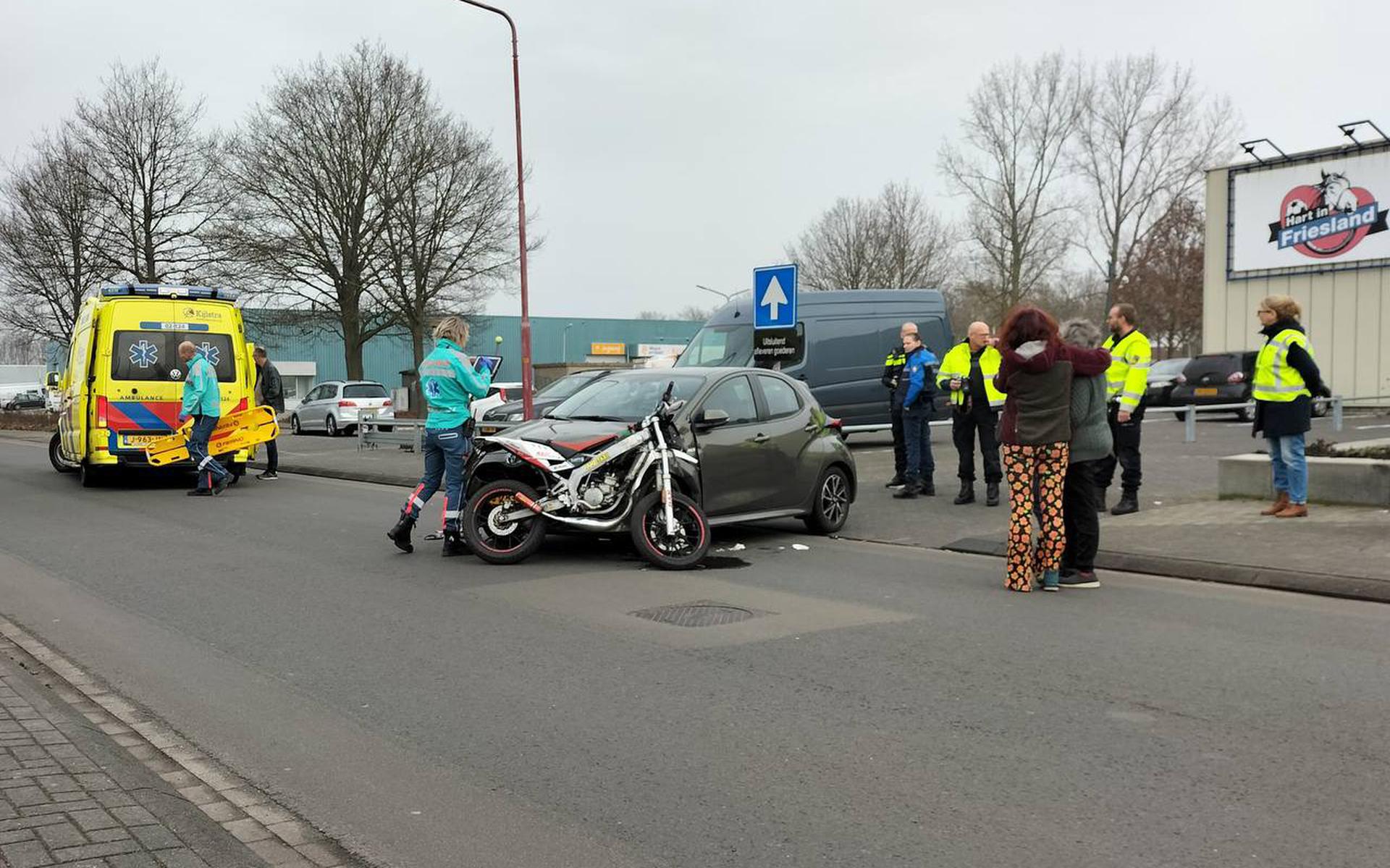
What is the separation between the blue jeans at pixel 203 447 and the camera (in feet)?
48.3

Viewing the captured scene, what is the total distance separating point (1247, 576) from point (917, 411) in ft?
16.2

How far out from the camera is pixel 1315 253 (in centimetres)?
3166

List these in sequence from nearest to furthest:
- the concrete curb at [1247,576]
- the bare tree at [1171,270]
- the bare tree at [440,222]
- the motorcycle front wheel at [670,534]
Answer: the concrete curb at [1247,576] < the motorcycle front wheel at [670,534] < the bare tree at [440,222] < the bare tree at [1171,270]

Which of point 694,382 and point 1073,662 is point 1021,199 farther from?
point 1073,662

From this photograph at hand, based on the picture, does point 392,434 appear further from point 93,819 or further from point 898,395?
point 93,819

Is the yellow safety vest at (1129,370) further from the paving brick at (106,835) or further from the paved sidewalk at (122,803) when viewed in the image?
the paving brick at (106,835)

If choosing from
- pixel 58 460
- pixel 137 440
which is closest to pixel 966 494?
pixel 137 440

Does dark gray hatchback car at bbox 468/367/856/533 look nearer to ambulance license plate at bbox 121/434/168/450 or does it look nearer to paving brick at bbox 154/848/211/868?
paving brick at bbox 154/848/211/868

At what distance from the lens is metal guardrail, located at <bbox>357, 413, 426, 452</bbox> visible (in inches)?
842

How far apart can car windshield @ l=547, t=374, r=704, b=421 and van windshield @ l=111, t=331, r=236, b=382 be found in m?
7.72

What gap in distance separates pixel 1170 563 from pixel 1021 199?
4688 centimetres

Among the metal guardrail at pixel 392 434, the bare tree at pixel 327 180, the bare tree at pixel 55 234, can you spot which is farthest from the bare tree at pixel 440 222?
the metal guardrail at pixel 392 434

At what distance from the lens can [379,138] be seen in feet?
131

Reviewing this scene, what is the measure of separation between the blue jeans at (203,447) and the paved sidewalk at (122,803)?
1004cm
